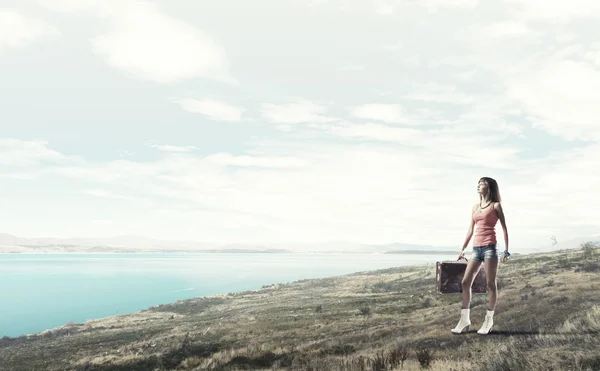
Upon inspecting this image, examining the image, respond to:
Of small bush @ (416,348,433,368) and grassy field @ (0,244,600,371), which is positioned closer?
grassy field @ (0,244,600,371)

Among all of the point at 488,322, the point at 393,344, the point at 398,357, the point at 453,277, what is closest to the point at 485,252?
the point at 453,277

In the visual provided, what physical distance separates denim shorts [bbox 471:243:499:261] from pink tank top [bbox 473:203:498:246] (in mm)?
75

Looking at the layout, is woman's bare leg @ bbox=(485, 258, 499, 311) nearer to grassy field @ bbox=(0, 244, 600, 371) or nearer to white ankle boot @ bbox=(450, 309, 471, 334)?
white ankle boot @ bbox=(450, 309, 471, 334)

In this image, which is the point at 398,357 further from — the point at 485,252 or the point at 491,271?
the point at 485,252

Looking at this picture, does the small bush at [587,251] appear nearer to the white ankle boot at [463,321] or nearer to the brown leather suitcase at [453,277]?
the white ankle boot at [463,321]

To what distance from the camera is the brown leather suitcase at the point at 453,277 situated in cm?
877

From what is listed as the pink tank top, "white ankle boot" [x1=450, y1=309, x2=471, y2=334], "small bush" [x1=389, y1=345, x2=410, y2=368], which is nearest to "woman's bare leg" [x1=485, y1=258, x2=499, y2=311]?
the pink tank top

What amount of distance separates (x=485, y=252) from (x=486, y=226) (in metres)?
0.49

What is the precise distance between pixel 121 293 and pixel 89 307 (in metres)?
30.9

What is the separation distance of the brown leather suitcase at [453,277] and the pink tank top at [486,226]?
955 millimetres

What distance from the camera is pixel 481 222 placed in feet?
26.2

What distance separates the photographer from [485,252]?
7.97m

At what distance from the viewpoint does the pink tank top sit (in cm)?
783

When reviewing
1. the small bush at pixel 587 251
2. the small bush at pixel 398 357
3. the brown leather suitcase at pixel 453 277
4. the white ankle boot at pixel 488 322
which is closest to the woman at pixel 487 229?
the brown leather suitcase at pixel 453 277
